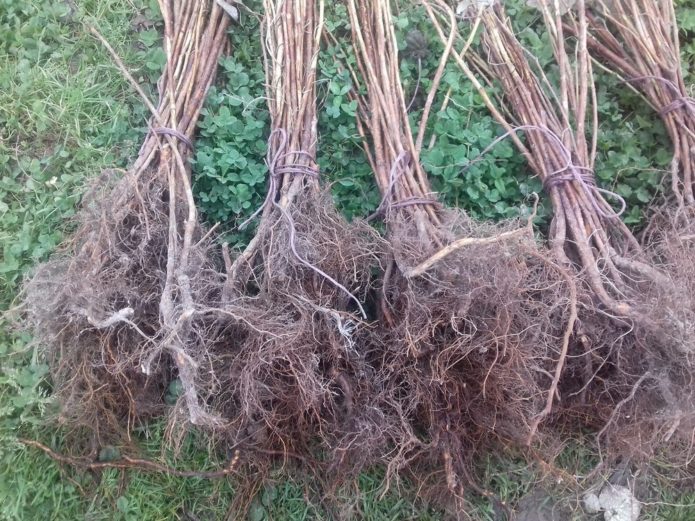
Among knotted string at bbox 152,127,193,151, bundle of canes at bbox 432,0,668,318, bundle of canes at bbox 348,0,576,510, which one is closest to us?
bundle of canes at bbox 348,0,576,510

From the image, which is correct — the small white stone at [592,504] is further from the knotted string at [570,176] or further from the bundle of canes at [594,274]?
the knotted string at [570,176]

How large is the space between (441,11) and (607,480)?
1646 millimetres

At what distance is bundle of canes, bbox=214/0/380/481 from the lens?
158 cm

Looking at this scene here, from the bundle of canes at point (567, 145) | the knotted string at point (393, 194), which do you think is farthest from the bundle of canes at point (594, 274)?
the knotted string at point (393, 194)

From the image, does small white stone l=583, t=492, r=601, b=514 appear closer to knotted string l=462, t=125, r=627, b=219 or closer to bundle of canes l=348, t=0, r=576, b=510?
bundle of canes l=348, t=0, r=576, b=510

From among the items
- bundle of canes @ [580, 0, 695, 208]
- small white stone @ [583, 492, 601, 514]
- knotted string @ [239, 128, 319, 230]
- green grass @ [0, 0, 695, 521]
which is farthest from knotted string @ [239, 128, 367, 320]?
bundle of canes @ [580, 0, 695, 208]

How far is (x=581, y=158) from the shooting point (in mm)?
1833

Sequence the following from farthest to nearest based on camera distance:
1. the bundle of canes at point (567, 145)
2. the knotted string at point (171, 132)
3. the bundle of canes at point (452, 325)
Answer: the knotted string at point (171, 132) → the bundle of canes at point (567, 145) → the bundle of canes at point (452, 325)

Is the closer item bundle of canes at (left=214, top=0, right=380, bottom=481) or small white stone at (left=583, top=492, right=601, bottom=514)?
bundle of canes at (left=214, top=0, right=380, bottom=481)

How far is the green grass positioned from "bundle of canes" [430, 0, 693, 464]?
0.48 ft

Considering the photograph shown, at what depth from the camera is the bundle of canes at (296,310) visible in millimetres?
1575

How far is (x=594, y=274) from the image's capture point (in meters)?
1.66

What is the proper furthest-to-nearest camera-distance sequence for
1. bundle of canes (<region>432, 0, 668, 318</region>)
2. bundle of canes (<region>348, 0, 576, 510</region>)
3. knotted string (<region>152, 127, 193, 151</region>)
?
knotted string (<region>152, 127, 193, 151</region>)
bundle of canes (<region>432, 0, 668, 318</region>)
bundle of canes (<region>348, 0, 576, 510</region>)

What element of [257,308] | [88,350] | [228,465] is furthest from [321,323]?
[88,350]
